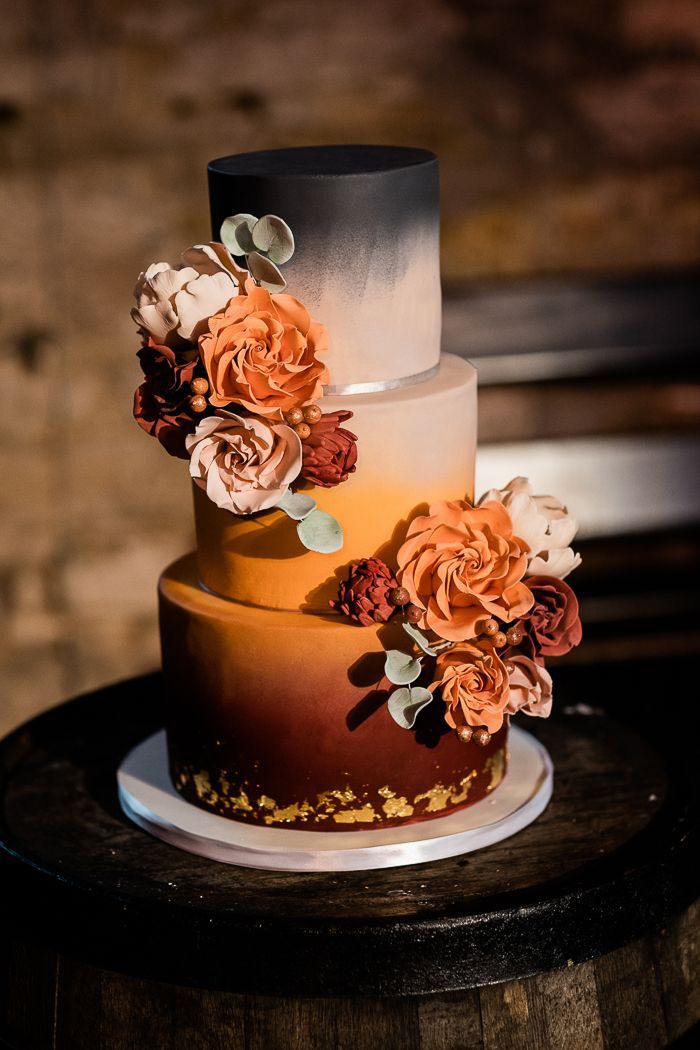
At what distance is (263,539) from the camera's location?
4.82ft

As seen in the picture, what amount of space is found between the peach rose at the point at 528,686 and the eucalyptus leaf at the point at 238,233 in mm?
488

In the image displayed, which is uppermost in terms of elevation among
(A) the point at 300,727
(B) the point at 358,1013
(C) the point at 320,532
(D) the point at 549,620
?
(C) the point at 320,532

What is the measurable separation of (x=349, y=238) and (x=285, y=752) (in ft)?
1.71

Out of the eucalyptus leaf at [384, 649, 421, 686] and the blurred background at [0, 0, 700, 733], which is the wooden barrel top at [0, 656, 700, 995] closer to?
the eucalyptus leaf at [384, 649, 421, 686]

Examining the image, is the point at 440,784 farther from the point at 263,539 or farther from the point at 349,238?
the point at 349,238

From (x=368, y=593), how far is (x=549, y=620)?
189 mm

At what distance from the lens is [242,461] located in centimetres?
138

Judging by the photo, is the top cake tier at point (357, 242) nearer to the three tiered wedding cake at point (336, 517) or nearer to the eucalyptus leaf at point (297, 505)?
the three tiered wedding cake at point (336, 517)

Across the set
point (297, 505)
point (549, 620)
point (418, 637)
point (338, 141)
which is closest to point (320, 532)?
point (297, 505)

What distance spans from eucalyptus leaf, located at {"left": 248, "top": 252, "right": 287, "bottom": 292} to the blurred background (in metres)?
1.50

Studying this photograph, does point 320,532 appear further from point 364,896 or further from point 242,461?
point 364,896

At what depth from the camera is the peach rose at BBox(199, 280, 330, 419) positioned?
135 cm

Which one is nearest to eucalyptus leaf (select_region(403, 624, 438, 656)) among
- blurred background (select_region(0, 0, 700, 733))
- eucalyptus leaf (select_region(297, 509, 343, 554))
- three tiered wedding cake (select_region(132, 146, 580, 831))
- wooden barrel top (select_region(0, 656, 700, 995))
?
three tiered wedding cake (select_region(132, 146, 580, 831))

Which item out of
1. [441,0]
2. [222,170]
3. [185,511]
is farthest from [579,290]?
[222,170]
